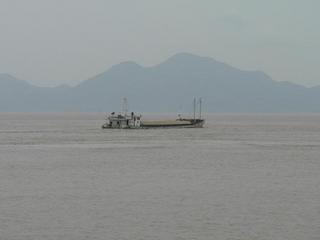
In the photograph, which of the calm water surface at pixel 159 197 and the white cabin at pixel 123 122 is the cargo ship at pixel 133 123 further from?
the calm water surface at pixel 159 197

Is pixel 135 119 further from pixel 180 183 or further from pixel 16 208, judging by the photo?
pixel 16 208

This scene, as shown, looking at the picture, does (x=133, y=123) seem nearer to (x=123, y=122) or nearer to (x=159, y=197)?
(x=123, y=122)

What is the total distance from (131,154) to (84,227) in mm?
44320

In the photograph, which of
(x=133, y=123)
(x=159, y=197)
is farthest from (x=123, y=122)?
(x=159, y=197)

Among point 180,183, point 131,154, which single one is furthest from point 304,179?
point 131,154

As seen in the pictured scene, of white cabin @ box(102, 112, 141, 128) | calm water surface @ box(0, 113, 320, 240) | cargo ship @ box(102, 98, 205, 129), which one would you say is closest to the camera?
calm water surface @ box(0, 113, 320, 240)

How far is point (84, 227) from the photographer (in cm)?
2812

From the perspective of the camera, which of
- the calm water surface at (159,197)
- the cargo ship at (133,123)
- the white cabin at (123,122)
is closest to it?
the calm water surface at (159,197)

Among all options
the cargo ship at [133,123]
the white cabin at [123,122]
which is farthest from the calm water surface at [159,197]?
the cargo ship at [133,123]

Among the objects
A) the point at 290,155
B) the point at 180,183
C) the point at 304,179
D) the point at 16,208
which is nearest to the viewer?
the point at 16,208

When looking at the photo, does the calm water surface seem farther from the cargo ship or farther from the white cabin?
the cargo ship

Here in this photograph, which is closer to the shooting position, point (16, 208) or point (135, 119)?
point (16, 208)

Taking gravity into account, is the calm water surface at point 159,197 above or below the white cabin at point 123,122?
below

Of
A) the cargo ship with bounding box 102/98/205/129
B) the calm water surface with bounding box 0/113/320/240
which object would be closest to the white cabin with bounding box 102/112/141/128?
the cargo ship with bounding box 102/98/205/129
